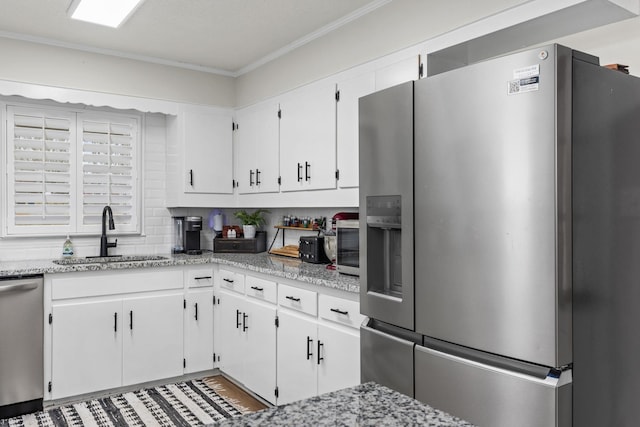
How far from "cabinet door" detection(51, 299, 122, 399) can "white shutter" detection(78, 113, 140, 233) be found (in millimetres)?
865

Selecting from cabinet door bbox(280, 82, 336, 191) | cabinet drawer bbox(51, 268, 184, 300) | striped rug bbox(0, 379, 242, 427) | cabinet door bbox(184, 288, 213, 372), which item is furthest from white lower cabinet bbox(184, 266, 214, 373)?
cabinet door bbox(280, 82, 336, 191)

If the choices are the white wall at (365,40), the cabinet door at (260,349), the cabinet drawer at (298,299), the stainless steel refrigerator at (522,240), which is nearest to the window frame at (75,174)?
the white wall at (365,40)

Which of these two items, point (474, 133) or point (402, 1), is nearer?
point (474, 133)

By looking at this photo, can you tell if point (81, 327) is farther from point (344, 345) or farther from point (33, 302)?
point (344, 345)

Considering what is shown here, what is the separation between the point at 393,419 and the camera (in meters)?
0.85

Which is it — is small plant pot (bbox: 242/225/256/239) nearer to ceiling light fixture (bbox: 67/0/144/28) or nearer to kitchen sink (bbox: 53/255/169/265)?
kitchen sink (bbox: 53/255/169/265)

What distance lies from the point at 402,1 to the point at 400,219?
56.7 inches

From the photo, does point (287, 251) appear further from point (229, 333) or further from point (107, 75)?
point (107, 75)

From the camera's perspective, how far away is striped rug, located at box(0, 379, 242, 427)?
300 cm

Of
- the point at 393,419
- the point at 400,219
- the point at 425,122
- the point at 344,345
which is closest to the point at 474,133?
the point at 425,122

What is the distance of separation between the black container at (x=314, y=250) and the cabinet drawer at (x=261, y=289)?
380mm

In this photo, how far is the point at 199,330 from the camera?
3762 millimetres

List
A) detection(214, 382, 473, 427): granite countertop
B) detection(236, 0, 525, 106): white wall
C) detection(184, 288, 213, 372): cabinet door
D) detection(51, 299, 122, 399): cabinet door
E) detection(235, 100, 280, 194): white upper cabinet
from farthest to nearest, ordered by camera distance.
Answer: detection(235, 100, 280, 194): white upper cabinet
detection(184, 288, 213, 372): cabinet door
detection(51, 299, 122, 399): cabinet door
detection(236, 0, 525, 106): white wall
detection(214, 382, 473, 427): granite countertop

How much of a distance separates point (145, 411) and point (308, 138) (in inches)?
80.8
